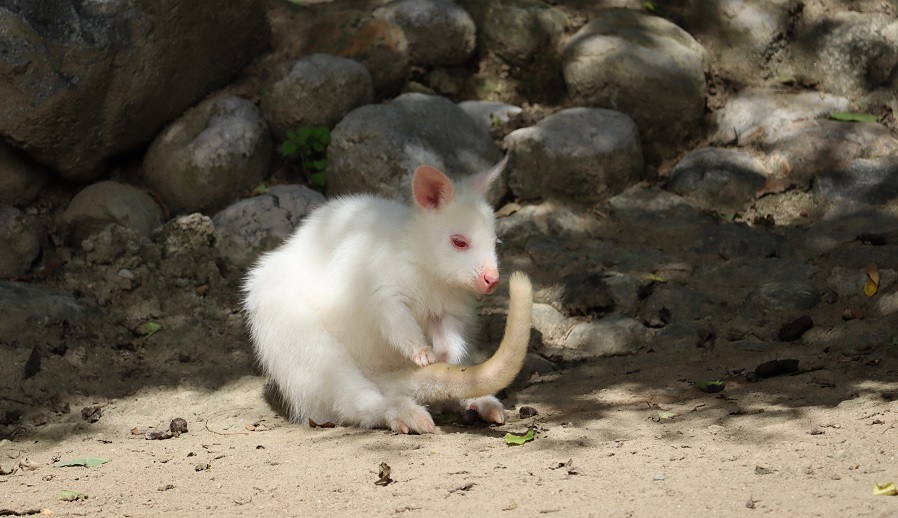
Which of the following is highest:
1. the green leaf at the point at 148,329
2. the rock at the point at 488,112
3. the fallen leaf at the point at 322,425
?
the rock at the point at 488,112

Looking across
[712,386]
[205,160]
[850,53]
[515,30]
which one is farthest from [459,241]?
[850,53]

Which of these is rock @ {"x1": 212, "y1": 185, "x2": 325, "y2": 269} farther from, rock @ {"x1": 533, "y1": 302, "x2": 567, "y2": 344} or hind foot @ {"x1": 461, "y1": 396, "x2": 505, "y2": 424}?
hind foot @ {"x1": 461, "y1": 396, "x2": 505, "y2": 424}

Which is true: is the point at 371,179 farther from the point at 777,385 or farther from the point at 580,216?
the point at 777,385

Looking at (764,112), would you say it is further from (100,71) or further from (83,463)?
(83,463)

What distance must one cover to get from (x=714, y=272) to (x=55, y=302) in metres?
3.99

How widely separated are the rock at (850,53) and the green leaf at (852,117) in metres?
0.37

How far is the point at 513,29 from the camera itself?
8.25 metres

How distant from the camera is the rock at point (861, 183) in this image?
22.5 feet

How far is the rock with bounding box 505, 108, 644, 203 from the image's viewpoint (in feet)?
23.9

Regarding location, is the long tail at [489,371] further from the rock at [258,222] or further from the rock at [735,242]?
the rock at [735,242]

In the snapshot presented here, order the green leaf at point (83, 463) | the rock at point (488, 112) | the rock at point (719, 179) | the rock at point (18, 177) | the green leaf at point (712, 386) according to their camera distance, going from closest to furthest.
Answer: the green leaf at point (83, 463) < the green leaf at point (712, 386) < the rock at point (18, 177) < the rock at point (719, 179) < the rock at point (488, 112)

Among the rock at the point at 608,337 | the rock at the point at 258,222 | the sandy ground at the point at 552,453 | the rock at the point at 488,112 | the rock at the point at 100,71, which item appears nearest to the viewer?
the sandy ground at the point at 552,453

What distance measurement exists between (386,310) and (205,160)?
2849 mm

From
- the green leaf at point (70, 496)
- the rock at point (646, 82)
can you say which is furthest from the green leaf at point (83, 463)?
the rock at point (646, 82)
